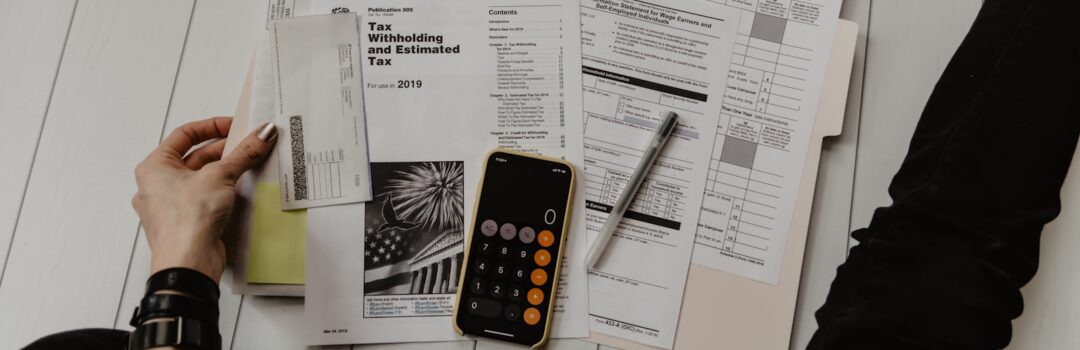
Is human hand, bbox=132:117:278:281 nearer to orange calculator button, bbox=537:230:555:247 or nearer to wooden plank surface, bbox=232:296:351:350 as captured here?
wooden plank surface, bbox=232:296:351:350

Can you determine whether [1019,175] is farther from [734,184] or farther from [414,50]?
[414,50]

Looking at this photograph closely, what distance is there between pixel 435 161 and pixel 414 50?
102 millimetres

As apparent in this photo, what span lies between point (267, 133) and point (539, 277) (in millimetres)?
262

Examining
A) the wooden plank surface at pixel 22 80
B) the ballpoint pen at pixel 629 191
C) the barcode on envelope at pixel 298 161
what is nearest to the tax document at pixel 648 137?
the ballpoint pen at pixel 629 191

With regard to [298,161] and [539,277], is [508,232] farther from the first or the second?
[298,161]

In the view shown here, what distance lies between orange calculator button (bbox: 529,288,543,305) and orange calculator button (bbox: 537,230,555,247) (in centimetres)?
4

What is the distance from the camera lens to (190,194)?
59 centimetres

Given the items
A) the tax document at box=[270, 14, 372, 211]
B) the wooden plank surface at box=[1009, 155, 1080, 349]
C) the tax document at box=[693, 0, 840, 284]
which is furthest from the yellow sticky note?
the wooden plank surface at box=[1009, 155, 1080, 349]

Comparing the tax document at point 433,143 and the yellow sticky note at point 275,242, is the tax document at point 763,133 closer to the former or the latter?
the tax document at point 433,143

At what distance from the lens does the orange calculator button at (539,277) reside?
24.3 inches

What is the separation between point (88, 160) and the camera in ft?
2.14

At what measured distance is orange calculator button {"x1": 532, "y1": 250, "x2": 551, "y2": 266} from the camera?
2.04 ft

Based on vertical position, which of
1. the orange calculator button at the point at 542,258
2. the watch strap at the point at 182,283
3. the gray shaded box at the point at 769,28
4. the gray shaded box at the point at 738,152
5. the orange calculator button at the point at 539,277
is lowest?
the watch strap at the point at 182,283

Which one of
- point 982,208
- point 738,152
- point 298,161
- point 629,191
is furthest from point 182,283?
point 982,208
